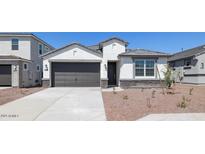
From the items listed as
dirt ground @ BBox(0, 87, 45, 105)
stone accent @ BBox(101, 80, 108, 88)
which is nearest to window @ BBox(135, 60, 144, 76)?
stone accent @ BBox(101, 80, 108, 88)

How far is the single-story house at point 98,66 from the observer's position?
730 inches

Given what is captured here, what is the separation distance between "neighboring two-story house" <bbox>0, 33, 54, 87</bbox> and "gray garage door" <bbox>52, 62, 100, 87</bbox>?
133 inches

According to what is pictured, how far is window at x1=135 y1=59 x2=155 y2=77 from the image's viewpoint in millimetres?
18609

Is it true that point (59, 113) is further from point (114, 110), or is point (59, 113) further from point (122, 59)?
point (122, 59)

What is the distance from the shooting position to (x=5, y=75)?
1888 centimetres

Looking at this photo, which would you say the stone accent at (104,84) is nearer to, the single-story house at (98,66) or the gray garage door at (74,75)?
the single-story house at (98,66)

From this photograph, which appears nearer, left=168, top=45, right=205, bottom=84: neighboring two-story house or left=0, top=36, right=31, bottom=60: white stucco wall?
left=0, top=36, right=31, bottom=60: white stucco wall

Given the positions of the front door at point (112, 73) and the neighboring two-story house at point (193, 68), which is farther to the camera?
the neighboring two-story house at point (193, 68)

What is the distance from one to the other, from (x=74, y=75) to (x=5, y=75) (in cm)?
678

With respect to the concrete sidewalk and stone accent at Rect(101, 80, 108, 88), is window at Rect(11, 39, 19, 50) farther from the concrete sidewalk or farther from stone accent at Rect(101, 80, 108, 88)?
the concrete sidewalk

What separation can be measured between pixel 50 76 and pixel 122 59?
7214mm

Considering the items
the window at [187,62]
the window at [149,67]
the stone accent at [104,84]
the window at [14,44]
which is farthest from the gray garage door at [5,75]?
the window at [187,62]
